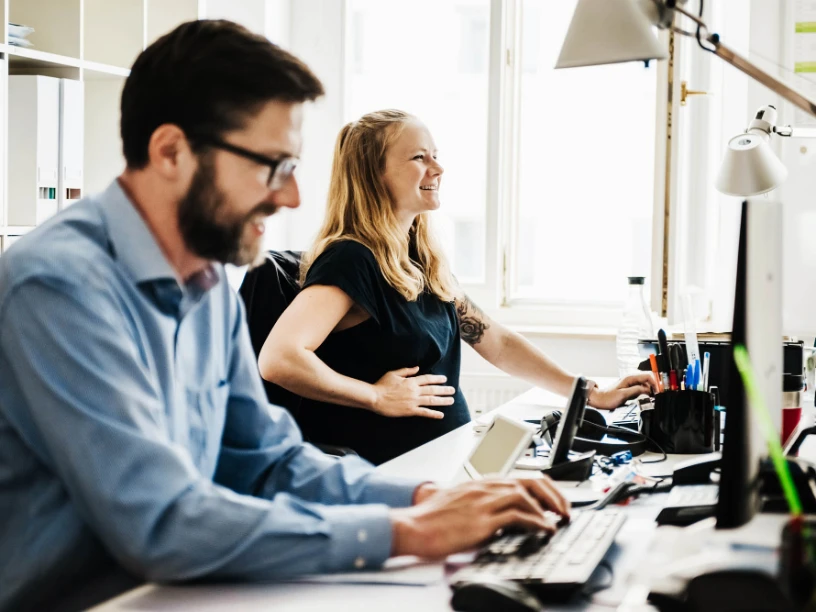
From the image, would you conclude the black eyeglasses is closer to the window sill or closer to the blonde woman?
the blonde woman

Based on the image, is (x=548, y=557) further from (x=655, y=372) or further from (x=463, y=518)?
(x=655, y=372)

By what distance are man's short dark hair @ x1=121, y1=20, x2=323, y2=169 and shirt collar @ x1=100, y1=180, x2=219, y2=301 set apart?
72 mm

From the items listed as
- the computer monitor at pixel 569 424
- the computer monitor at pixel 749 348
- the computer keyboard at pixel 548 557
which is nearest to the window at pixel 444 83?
the computer monitor at pixel 569 424

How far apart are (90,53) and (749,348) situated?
8.74 feet

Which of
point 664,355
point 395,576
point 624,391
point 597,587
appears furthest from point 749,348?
point 624,391

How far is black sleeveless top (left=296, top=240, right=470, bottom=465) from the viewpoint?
6.53 feet

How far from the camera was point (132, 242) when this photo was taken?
1029 mm

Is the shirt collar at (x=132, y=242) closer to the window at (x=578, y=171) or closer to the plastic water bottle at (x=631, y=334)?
the plastic water bottle at (x=631, y=334)

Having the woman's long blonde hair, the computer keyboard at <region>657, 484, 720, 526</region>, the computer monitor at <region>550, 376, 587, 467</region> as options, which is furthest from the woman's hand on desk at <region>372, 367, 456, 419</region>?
the computer keyboard at <region>657, 484, 720, 526</region>

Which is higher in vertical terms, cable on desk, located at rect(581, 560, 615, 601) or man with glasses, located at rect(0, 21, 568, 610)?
man with glasses, located at rect(0, 21, 568, 610)

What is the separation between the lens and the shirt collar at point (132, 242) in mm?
1017

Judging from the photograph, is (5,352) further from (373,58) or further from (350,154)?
(373,58)

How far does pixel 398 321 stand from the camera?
205 cm

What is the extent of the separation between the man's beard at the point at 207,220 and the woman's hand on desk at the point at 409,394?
89 cm
